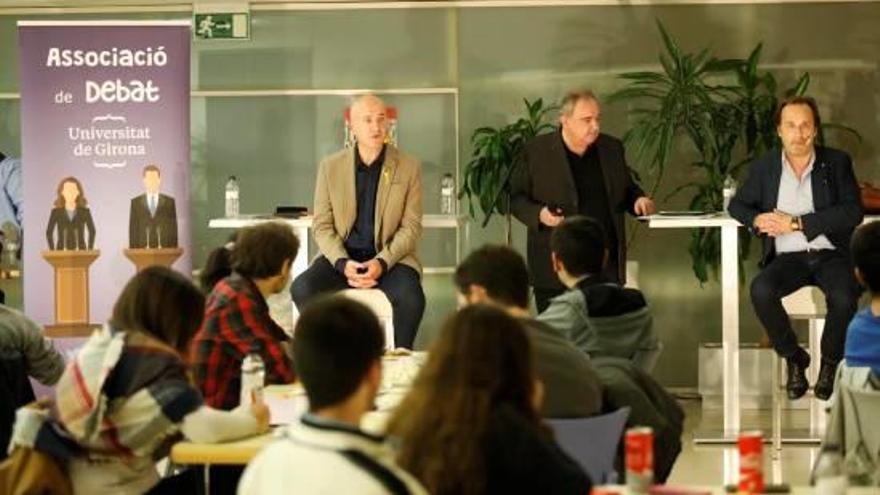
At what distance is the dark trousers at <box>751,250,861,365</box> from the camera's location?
8.33 metres

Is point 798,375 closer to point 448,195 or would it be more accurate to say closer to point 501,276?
point 448,195

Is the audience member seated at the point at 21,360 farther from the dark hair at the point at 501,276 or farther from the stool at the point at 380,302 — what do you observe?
the stool at the point at 380,302

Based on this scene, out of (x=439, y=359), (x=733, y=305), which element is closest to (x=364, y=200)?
(x=733, y=305)

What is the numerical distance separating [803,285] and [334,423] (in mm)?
5621

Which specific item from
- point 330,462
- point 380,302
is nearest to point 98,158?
point 380,302

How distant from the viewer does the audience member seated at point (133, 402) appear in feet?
15.2

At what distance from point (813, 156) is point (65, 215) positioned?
3.72 m

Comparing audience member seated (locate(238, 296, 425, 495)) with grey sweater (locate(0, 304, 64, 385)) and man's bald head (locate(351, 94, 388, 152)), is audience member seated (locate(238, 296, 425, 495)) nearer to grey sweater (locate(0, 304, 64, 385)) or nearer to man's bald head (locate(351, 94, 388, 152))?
grey sweater (locate(0, 304, 64, 385))

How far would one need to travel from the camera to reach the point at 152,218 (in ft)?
30.2

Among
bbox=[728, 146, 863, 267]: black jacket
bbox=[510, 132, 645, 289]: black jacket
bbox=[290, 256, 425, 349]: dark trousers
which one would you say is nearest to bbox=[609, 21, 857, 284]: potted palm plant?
bbox=[510, 132, 645, 289]: black jacket

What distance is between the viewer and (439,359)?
3.46m

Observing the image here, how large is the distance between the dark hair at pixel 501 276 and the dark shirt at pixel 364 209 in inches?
154

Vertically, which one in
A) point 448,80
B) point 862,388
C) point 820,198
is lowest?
point 862,388

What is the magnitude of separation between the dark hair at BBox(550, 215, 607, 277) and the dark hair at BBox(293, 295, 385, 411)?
2630 mm
